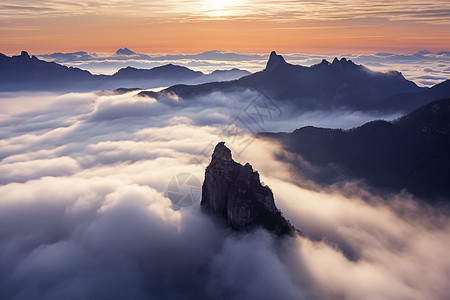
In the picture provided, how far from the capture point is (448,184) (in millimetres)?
190500

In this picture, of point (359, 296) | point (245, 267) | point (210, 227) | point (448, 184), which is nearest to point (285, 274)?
point (245, 267)

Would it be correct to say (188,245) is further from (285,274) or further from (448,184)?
(448,184)

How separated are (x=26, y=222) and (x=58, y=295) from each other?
84.6m

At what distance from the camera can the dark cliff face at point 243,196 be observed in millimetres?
121438

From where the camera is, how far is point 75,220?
546 ft

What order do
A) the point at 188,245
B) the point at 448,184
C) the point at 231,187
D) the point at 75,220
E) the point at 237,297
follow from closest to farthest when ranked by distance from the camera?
the point at 237,297
the point at 231,187
the point at 188,245
the point at 75,220
the point at 448,184

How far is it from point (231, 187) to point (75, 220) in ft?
343

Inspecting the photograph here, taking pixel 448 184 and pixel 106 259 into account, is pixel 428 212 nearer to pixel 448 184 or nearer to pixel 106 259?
pixel 448 184

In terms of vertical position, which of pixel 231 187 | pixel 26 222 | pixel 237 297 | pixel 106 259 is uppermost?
pixel 231 187

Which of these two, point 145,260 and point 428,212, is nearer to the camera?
point 145,260

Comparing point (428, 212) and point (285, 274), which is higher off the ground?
point (285, 274)

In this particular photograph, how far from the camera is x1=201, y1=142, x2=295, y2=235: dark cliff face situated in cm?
12144

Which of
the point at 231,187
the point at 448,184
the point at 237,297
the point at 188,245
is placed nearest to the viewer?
the point at 237,297

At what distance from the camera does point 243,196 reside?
121125 millimetres
